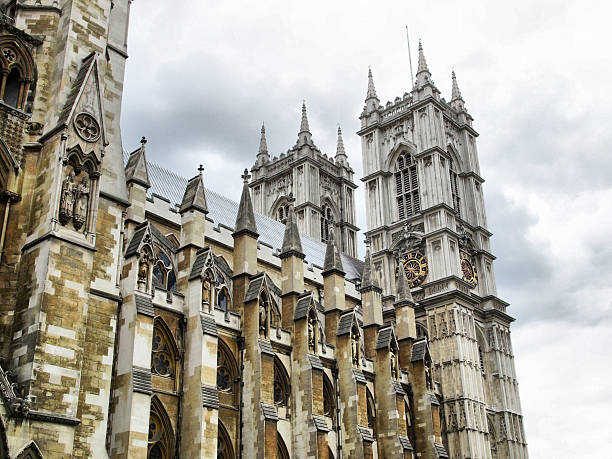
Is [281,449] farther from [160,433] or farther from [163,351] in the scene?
[163,351]

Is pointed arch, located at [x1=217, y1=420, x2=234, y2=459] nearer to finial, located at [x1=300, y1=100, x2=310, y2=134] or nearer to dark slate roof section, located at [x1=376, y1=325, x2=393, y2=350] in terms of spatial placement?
dark slate roof section, located at [x1=376, y1=325, x2=393, y2=350]

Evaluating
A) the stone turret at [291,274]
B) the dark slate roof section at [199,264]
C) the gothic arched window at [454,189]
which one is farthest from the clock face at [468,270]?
the dark slate roof section at [199,264]

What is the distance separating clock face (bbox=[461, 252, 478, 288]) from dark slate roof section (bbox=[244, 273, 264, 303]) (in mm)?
16445

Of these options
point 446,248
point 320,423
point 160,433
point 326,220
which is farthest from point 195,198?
point 326,220

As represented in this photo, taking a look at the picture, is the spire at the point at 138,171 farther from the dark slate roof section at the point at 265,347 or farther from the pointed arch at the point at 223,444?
the pointed arch at the point at 223,444

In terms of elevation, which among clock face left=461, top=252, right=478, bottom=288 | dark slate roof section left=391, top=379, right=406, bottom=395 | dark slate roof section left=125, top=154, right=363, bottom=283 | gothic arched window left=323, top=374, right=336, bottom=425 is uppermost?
dark slate roof section left=125, top=154, right=363, bottom=283

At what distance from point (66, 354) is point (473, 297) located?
30.3m

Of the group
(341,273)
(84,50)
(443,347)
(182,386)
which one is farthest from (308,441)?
(84,50)

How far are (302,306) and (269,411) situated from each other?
18.8 ft

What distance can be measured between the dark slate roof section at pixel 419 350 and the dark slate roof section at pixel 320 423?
917cm

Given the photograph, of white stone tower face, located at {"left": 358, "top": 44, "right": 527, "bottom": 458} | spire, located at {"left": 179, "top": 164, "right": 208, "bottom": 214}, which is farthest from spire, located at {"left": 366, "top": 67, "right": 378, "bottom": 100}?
spire, located at {"left": 179, "top": 164, "right": 208, "bottom": 214}

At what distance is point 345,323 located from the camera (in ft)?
101

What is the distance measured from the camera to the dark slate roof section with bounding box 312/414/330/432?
2608 cm

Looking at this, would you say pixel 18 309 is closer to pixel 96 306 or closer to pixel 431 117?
pixel 96 306
